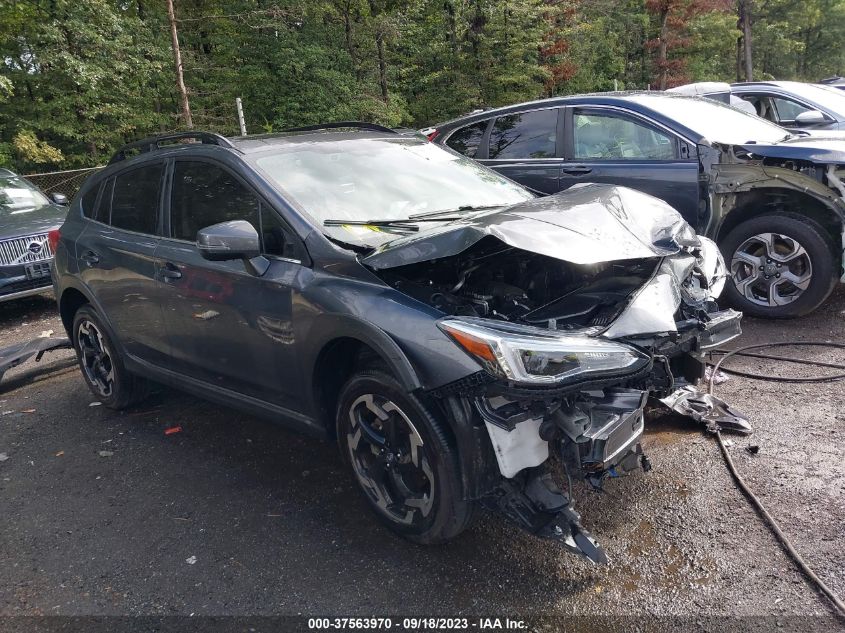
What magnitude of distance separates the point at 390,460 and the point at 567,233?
4.18 feet

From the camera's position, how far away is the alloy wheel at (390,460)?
9.33ft

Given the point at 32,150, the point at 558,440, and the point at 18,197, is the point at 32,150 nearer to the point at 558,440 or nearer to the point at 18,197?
the point at 18,197

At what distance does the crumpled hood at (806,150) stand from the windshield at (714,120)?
0.27 m

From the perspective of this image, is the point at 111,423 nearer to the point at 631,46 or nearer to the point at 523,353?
the point at 523,353

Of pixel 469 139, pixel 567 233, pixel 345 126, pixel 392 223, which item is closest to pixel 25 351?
pixel 345 126

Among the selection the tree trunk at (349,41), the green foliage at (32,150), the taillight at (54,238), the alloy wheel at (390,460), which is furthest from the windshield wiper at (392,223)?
the tree trunk at (349,41)

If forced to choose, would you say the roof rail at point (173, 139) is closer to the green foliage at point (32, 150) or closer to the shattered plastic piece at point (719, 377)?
the shattered plastic piece at point (719, 377)

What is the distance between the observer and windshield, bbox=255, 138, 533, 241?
11.5 ft

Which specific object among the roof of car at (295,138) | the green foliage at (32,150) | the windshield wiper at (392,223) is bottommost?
the windshield wiper at (392,223)

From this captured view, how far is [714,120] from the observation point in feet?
19.6

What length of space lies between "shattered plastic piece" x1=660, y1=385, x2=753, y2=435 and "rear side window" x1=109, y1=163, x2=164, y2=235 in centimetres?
A: 335

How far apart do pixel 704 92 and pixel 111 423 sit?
27.9 ft

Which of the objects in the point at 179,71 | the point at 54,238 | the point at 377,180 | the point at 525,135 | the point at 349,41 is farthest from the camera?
the point at 349,41

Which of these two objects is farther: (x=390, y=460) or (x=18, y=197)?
(x=18, y=197)
